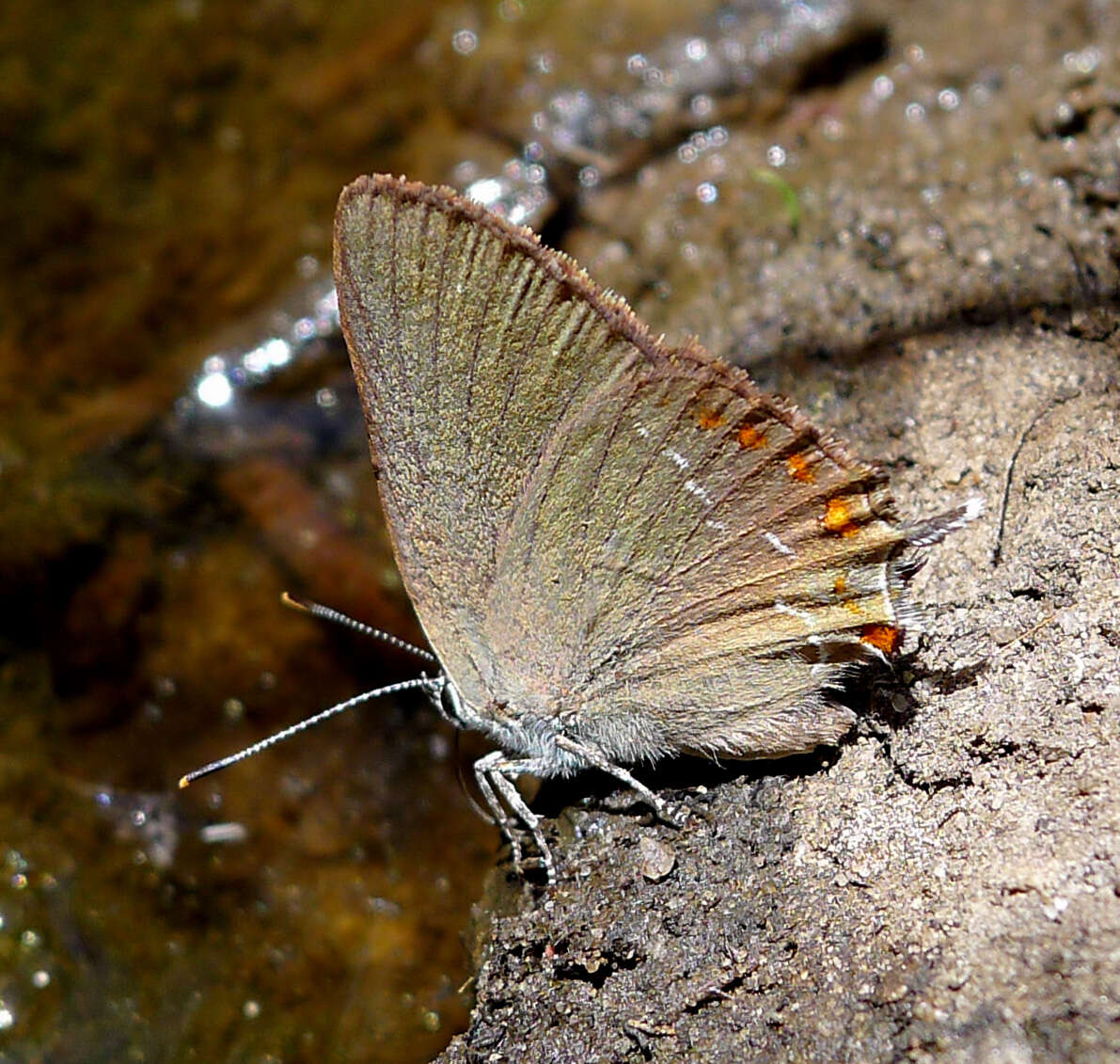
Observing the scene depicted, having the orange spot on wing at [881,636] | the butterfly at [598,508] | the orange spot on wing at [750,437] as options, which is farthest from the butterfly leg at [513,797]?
the orange spot on wing at [750,437]

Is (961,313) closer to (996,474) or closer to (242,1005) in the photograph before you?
(996,474)

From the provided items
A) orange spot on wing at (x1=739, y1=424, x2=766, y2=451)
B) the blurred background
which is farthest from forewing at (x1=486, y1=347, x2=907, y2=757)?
the blurred background

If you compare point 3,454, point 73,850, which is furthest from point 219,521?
point 73,850

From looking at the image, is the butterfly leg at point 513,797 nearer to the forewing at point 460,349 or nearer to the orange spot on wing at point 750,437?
the forewing at point 460,349

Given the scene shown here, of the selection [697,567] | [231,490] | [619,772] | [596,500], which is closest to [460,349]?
[596,500]

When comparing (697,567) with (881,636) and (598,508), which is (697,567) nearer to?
(598,508)

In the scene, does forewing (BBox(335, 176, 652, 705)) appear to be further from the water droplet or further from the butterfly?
the water droplet
